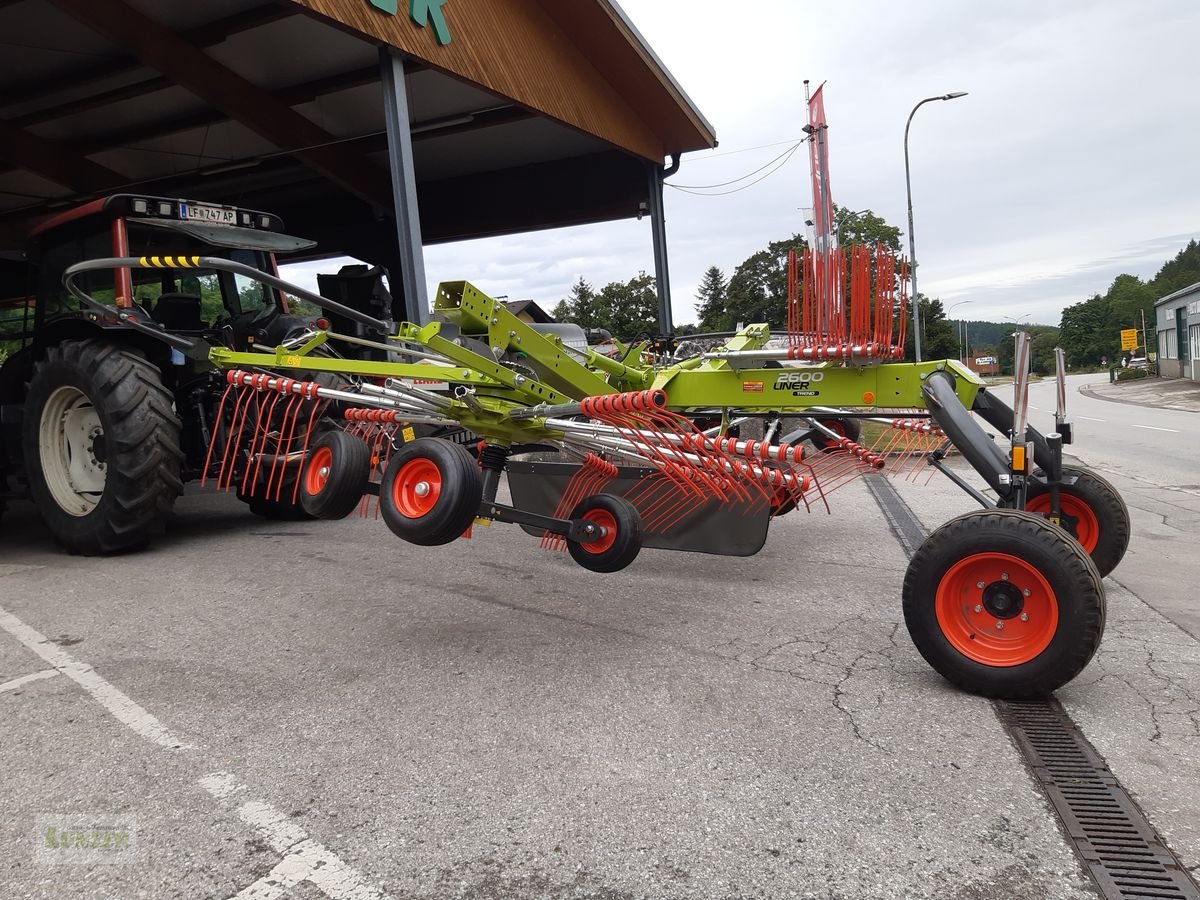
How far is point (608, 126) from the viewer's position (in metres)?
Answer: 12.3

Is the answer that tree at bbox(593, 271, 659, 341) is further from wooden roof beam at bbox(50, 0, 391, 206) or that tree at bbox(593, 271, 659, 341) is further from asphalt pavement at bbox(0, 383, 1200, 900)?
asphalt pavement at bbox(0, 383, 1200, 900)

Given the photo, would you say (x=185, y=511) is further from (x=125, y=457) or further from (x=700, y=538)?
(x=700, y=538)

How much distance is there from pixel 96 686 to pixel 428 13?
7867mm

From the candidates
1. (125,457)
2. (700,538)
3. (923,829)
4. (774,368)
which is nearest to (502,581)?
(700,538)

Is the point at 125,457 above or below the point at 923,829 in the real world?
above

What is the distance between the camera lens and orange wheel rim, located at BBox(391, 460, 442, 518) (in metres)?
3.39

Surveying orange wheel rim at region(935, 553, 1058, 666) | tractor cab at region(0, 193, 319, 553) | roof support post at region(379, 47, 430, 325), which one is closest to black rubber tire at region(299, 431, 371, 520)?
tractor cab at region(0, 193, 319, 553)

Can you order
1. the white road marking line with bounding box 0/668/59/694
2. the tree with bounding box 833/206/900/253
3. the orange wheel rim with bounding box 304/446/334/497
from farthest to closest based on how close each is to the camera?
the tree with bounding box 833/206/900/253
the orange wheel rim with bounding box 304/446/334/497
the white road marking line with bounding box 0/668/59/694

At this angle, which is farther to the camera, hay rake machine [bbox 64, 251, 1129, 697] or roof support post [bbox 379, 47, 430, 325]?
roof support post [bbox 379, 47, 430, 325]

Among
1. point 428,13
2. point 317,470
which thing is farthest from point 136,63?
point 317,470

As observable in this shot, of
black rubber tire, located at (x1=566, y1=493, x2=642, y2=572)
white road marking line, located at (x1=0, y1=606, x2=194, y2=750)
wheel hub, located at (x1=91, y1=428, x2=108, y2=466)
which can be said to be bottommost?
white road marking line, located at (x1=0, y1=606, x2=194, y2=750)

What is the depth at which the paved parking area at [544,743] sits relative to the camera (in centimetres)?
215

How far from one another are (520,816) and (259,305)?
5.60 m

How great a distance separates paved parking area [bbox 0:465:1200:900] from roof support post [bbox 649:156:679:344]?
9.73m
